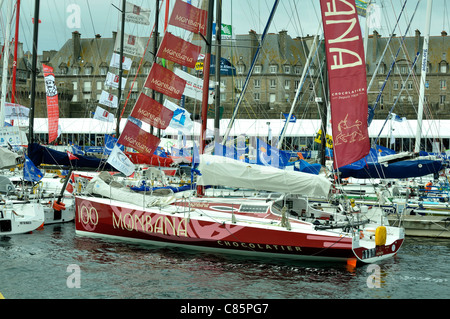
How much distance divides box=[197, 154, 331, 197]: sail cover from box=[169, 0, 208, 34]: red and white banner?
179 inches

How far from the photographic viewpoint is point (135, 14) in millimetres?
32906

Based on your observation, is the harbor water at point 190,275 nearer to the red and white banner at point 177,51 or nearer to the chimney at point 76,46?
the red and white banner at point 177,51

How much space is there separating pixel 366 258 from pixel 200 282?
4.43 meters

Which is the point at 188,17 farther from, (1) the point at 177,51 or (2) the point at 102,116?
(2) the point at 102,116

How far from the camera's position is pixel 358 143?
14.7 metres

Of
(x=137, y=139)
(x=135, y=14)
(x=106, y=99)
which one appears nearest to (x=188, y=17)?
(x=137, y=139)

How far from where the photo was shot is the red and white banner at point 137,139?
19609mm

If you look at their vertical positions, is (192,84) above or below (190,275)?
above

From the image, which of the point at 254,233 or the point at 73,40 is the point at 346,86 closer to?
the point at 254,233

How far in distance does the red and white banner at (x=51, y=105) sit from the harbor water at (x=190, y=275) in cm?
723

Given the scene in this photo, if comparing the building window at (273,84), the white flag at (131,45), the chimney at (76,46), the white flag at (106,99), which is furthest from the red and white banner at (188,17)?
the chimney at (76,46)

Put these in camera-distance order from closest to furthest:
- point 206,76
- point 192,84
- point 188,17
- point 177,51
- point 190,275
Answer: point 190,275 → point 206,76 → point 188,17 → point 177,51 → point 192,84

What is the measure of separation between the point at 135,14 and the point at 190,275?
68.4 feet

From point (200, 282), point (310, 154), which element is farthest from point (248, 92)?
point (200, 282)
